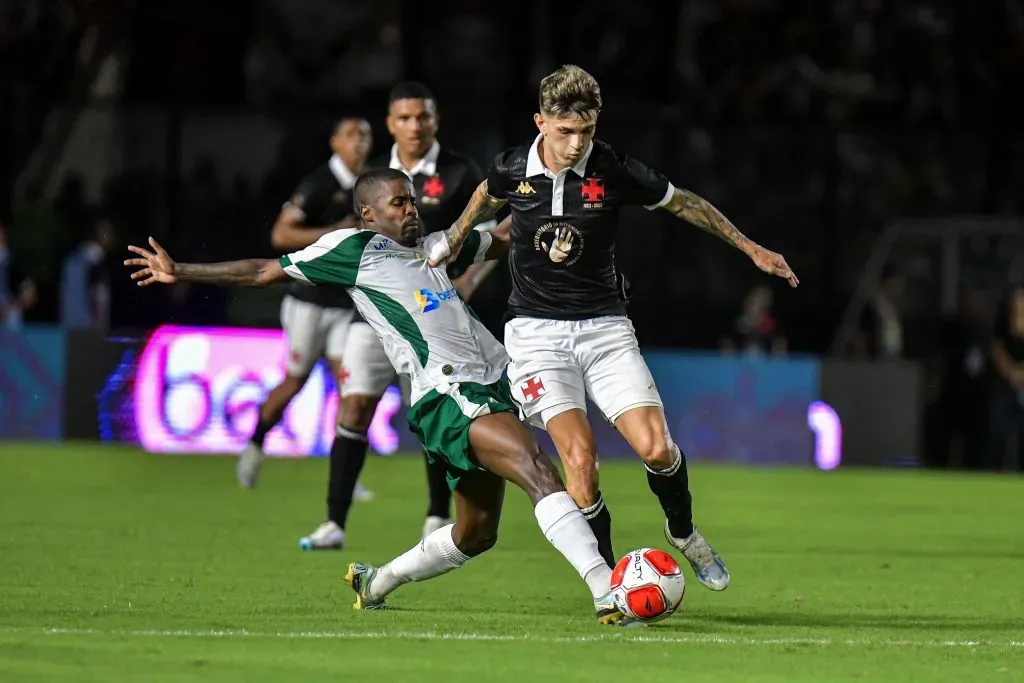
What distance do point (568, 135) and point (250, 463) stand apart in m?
6.48

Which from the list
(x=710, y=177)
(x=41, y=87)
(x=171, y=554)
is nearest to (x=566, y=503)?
(x=171, y=554)

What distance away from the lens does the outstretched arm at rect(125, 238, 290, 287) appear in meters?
7.41

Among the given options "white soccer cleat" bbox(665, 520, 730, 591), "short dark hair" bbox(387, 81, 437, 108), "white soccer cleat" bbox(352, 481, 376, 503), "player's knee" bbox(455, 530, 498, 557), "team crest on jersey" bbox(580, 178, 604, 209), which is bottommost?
"white soccer cleat" bbox(352, 481, 376, 503)

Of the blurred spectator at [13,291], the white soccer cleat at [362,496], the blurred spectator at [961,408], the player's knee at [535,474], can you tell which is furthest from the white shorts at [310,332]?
the blurred spectator at [961,408]

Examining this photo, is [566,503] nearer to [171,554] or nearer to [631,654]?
[631,654]

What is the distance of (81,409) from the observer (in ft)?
59.2

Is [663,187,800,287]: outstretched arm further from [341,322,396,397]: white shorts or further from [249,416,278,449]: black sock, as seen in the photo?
[249,416,278,449]: black sock

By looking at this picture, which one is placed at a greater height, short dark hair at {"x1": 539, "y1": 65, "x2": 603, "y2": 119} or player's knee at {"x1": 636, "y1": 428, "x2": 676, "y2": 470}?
short dark hair at {"x1": 539, "y1": 65, "x2": 603, "y2": 119}

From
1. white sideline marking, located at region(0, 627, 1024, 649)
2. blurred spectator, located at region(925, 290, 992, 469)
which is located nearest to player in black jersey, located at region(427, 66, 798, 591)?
white sideline marking, located at region(0, 627, 1024, 649)

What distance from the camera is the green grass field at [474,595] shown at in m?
6.26

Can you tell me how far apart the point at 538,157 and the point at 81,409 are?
1096cm

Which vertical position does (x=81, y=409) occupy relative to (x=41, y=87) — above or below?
below

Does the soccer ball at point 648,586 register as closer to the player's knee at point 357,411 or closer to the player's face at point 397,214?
the player's face at point 397,214

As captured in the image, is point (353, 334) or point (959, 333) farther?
point (959, 333)
